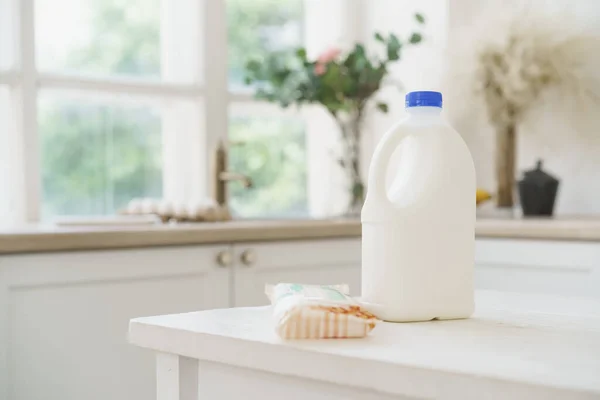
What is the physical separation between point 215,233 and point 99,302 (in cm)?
38

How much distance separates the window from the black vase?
1002mm

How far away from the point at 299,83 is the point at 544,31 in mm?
885

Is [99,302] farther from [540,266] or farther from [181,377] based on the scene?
[540,266]

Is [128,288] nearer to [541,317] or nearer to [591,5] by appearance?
[541,317]

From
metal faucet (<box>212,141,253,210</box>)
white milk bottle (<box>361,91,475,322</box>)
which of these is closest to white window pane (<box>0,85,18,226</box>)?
metal faucet (<box>212,141,253,210</box>)

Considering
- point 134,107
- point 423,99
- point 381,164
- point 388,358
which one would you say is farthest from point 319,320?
point 134,107

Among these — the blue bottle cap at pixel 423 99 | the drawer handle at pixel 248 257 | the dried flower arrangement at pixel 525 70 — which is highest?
the dried flower arrangement at pixel 525 70

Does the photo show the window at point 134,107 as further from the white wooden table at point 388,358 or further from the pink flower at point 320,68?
the white wooden table at point 388,358

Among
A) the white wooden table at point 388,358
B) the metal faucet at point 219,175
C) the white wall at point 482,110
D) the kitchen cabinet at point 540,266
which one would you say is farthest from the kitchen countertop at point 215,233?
the white wooden table at point 388,358

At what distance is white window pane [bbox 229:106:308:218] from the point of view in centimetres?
338

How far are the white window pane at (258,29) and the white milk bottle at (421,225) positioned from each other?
224cm

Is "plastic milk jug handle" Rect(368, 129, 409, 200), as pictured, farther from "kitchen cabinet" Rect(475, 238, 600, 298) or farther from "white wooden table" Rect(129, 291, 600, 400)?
"kitchen cabinet" Rect(475, 238, 600, 298)

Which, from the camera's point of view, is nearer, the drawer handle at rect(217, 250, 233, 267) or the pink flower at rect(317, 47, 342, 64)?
the drawer handle at rect(217, 250, 233, 267)

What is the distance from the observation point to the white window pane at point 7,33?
2.75 metres
